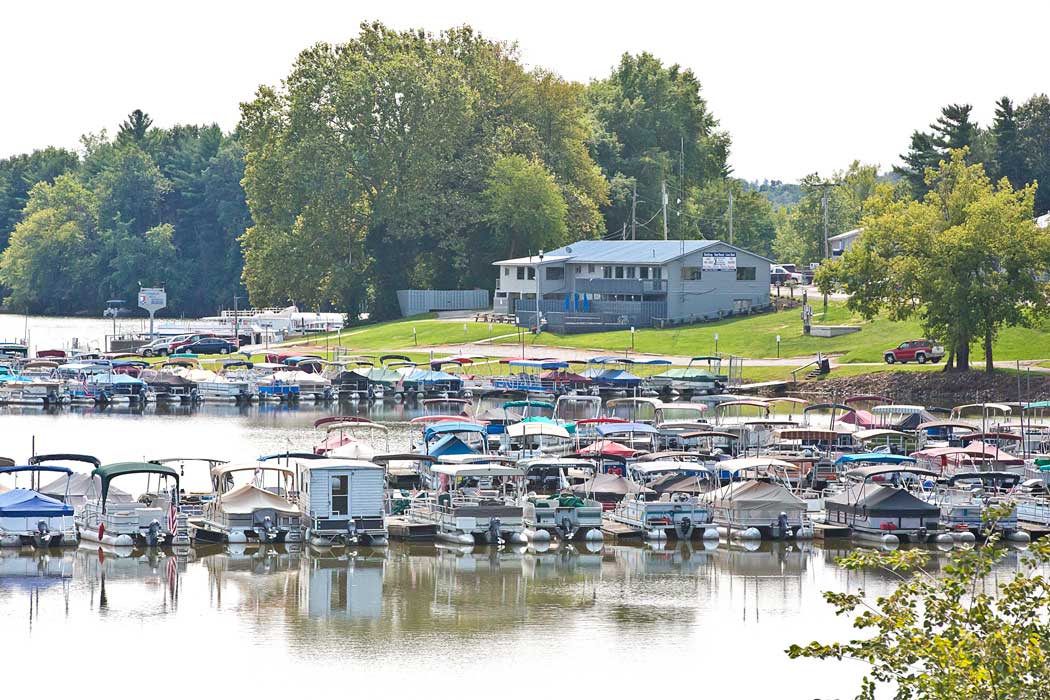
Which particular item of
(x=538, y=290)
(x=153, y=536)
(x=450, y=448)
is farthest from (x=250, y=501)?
(x=538, y=290)

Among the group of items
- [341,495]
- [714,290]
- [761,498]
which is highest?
[714,290]

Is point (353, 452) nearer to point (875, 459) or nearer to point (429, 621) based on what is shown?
point (875, 459)

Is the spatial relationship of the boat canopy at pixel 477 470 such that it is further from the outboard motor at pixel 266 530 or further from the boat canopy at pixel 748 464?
the boat canopy at pixel 748 464

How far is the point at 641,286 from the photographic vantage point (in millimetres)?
135000

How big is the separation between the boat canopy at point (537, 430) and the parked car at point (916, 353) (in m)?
42.9

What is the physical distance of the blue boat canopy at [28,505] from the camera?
51594 millimetres

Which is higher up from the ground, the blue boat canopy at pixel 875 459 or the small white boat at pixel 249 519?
the blue boat canopy at pixel 875 459

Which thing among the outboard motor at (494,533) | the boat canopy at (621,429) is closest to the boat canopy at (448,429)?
the boat canopy at (621,429)

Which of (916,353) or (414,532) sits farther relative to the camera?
(916,353)

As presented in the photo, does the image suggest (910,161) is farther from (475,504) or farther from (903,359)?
(475,504)

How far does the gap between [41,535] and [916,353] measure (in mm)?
70638

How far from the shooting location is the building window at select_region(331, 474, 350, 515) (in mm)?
53094

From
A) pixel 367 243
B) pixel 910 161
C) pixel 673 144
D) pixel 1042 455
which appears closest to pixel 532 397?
pixel 1042 455

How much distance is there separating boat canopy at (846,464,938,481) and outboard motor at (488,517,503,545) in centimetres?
1392
